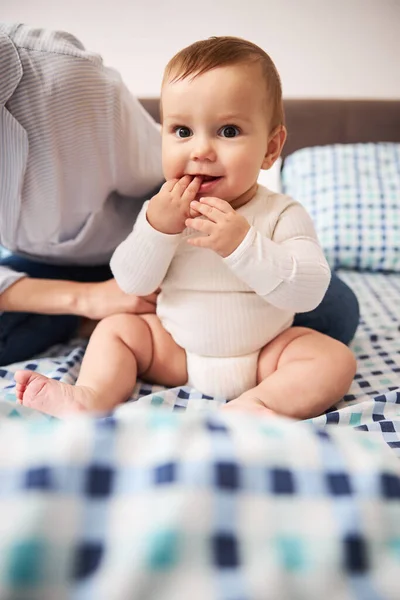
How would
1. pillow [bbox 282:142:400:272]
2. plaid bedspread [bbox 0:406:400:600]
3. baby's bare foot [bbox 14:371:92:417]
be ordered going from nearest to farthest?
1. plaid bedspread [bbox 0:406:400:600]
2. baby's bare foot [bbox 14:371:92:417]
3. pillow [bbox 282:142:400:272]

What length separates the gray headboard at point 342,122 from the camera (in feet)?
4.99

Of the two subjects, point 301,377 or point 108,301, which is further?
point 108,301

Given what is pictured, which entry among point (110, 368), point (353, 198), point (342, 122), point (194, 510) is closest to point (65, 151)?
point (110, 368)

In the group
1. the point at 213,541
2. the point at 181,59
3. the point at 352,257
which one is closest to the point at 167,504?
the point at 213,541

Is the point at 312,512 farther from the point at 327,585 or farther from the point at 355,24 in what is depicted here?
the point at 355,24

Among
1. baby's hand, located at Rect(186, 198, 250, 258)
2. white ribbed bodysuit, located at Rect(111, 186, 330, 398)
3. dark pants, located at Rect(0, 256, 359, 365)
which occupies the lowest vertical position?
dark pants, located at Rect(0, 256, 359, 365)

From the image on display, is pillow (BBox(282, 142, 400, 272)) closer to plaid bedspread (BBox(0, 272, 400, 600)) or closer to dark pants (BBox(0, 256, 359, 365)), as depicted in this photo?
dark pants (BBox(0, 256, 359, 365))

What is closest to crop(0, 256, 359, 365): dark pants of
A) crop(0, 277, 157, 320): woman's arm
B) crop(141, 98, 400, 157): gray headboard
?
crop(0, 277, 157, 320): woman's arm

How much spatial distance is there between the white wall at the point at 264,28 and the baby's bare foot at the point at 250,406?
26.9 inches

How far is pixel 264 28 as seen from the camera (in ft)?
3.21

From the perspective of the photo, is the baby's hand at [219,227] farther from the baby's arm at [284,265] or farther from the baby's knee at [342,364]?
the baby's knee at [342,364]

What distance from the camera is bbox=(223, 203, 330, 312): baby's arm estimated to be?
569 mm

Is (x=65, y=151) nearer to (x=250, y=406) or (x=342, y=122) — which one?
(x=250, y=406)

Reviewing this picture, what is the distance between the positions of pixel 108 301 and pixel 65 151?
9.2 inches
